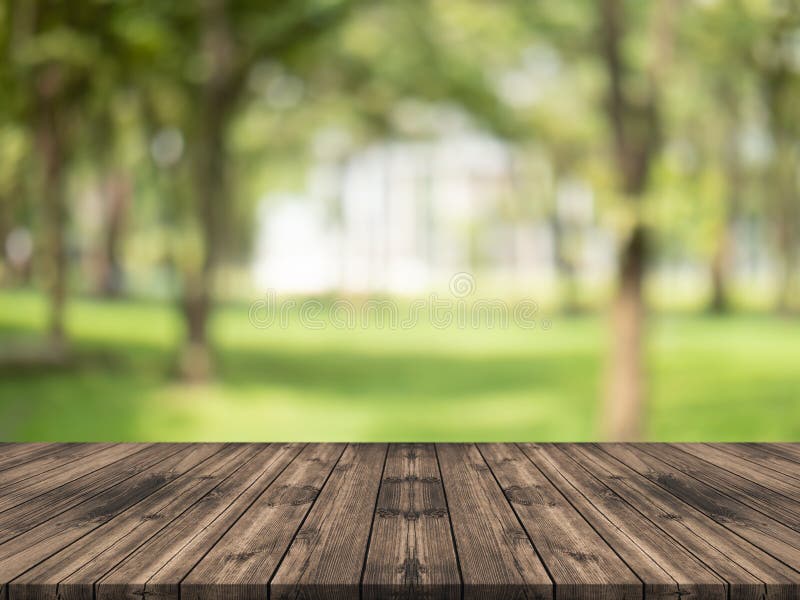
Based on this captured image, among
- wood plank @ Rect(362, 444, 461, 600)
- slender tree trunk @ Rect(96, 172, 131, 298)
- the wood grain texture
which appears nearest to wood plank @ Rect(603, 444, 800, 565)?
wood plank @ Rect(362, 444, 461, 600)

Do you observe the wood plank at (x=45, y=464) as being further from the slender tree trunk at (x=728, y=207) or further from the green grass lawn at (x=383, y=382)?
the slender tree trunk at (x=728, y=207)

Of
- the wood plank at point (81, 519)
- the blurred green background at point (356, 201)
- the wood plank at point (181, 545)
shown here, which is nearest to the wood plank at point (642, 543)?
the wood plank at point (181, 545)

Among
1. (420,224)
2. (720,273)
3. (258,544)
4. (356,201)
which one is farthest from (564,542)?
(720,273)

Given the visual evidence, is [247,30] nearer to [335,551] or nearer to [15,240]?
[15,240]

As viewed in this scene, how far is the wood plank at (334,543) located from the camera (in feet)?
4.56

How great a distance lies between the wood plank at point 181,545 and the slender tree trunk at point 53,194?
3.22m

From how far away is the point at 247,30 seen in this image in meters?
5.34

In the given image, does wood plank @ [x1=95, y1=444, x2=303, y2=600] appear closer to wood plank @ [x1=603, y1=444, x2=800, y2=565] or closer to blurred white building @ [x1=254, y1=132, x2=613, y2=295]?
wood plank @ [x1=603, y1=444, x2=800, y2=565]

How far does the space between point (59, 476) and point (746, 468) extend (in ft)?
6.79

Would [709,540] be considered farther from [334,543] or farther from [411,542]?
[334,543]

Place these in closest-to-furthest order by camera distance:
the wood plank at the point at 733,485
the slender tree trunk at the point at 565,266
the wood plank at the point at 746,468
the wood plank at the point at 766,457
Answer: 1. the wood plank at the point at 733,485
2. the wood plank at the point at 746,468
3. the wood plank at the point at 766,457
4. the slender tree trunk at the point at 565,266

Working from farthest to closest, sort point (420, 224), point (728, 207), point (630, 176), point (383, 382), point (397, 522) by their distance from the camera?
point (383, 382), point (728, 207), point (420, 224), point (630, 176), point (397, 522)

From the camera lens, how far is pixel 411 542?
1.63 meters

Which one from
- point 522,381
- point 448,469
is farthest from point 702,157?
point 448,469
